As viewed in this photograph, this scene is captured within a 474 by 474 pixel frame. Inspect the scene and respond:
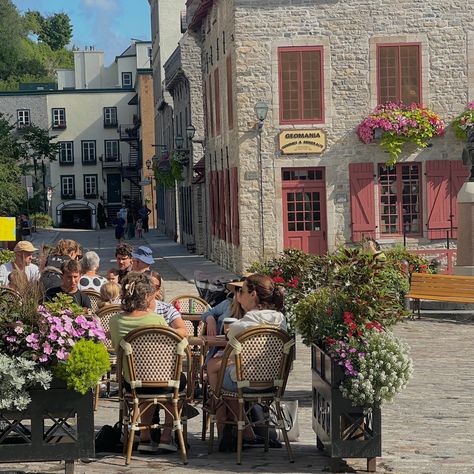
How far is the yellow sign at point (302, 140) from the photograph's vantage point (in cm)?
2772

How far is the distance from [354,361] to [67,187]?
3062 inches

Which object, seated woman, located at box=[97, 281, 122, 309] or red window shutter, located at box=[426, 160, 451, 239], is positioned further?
red window shutter, located at box=[426, 160, 451, 239]

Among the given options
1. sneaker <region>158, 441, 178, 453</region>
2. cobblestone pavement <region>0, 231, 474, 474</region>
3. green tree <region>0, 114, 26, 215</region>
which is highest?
green tree <region>0, 114, 26, 215</region>

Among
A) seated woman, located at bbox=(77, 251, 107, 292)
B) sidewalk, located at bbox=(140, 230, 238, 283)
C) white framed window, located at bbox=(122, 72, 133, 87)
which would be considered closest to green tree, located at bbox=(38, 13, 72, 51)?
white framed window, located at bbox=(122, 72, 133, 87)

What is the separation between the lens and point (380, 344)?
27.8 ft

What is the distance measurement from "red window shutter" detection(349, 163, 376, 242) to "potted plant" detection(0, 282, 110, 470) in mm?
19982

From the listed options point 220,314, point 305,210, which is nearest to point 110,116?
point 305,210

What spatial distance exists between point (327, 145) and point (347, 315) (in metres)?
19.4

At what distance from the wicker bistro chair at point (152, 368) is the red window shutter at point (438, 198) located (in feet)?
64.2

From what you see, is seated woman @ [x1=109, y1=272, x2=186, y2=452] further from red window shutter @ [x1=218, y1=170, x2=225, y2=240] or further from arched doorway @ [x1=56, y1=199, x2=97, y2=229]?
arched doorway @ [x1=56, y1=199, x2=97, y2=229]

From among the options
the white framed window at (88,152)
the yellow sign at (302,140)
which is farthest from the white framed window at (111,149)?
the yellow sign at (302,140)

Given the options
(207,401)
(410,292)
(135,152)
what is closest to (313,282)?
(207,401)

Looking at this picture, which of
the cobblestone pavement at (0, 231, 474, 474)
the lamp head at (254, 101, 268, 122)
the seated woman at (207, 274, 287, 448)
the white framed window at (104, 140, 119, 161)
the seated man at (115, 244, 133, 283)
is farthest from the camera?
the white framed window at (104, 140, 119, 161)

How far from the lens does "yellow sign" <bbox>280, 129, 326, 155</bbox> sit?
27.7m
